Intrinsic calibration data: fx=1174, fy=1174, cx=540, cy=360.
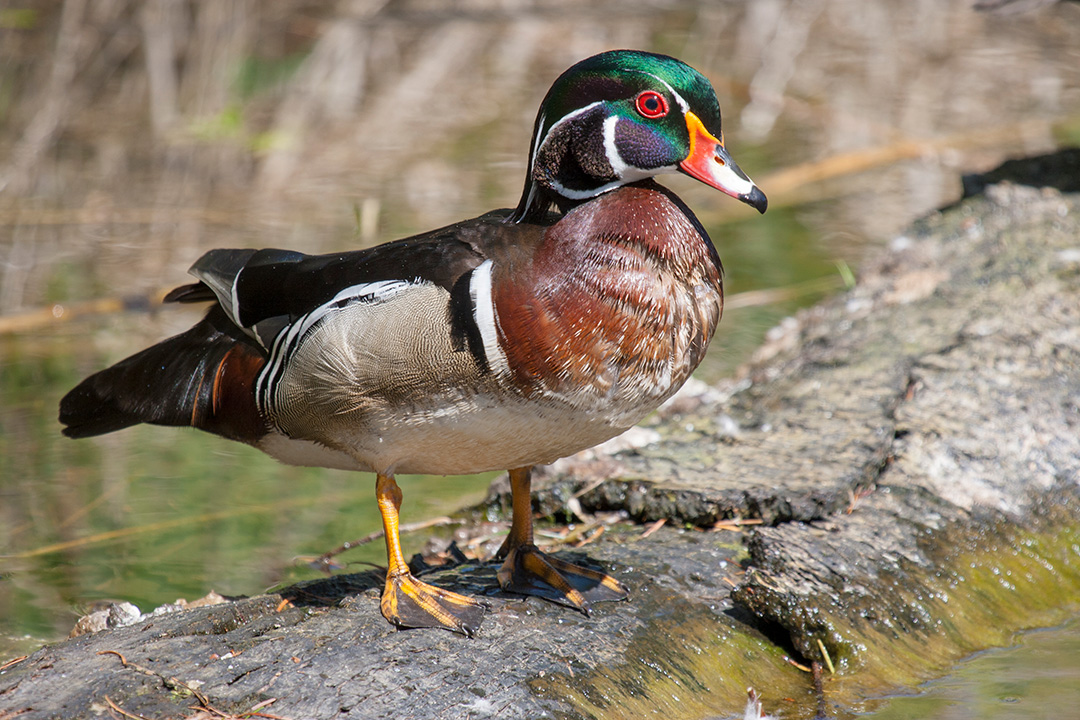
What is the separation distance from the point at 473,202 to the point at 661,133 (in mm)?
4594

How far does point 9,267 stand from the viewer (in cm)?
631

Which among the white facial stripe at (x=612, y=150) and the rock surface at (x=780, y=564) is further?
the white facial stripe at (x=612, y=150)

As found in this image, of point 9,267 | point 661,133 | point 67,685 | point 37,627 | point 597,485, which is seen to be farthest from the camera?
point 9,267

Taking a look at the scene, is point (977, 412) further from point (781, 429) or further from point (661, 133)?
point (661, 133)

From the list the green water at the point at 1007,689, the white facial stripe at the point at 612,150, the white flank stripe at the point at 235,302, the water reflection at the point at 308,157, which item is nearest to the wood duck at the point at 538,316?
the white facial stripe at the point at 612,150

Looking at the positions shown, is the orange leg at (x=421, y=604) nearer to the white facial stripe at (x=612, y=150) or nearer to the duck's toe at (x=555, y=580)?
the duck's toe at (x=555, y=580)

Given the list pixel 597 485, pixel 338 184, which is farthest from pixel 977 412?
pixel 338 184

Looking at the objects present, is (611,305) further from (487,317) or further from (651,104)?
(651,104)

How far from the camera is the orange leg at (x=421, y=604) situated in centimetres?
269

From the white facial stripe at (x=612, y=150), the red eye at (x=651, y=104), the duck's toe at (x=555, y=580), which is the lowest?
the duck's toe at (x=555, y=580)

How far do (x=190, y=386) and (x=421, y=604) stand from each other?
0.95 m

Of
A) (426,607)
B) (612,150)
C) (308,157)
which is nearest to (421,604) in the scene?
(426,607)

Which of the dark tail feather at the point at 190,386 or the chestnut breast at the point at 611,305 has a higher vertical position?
the chestnut breast at the point at 611,305

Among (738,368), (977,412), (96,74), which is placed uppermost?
(96,74)
